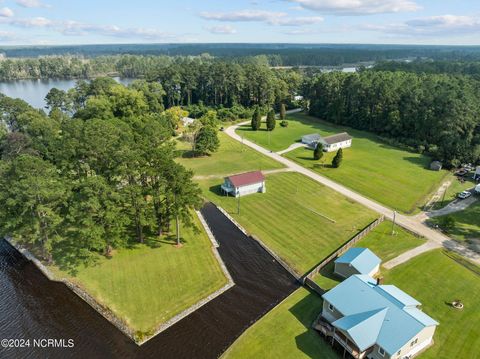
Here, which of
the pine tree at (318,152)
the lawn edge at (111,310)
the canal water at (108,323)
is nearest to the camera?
the canal water at (108,323)

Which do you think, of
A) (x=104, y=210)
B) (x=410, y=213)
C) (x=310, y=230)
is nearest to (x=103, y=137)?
(x=104, y=210)

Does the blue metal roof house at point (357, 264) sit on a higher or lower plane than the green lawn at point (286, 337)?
higher

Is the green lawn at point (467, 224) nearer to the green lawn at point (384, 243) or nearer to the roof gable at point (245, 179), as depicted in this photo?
the green lawn at point (384, 243)

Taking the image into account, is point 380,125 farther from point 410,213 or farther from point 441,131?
point 410,213

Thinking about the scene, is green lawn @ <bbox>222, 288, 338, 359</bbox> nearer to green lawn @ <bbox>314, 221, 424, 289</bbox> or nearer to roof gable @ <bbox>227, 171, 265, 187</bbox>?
green lawn @ <bbox>314, 221, 424, 289</bbox>

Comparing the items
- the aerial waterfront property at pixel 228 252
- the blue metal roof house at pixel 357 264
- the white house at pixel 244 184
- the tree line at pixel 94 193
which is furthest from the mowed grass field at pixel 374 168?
the tree line at pixel 94 193

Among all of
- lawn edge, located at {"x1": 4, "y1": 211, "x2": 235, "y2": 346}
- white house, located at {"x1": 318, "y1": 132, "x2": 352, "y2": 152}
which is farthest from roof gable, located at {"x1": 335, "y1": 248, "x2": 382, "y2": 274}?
white house, located at {"x1": 318, "y1": 132, "x2": 352, "y2": 152}

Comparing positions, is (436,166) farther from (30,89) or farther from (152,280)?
(30,89)
